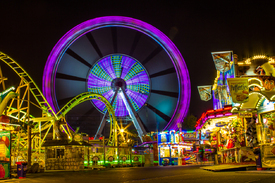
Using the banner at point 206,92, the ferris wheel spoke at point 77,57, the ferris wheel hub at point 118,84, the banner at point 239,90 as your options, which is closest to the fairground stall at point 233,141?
the banner at point 239,90

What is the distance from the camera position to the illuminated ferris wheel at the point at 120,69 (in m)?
30.2

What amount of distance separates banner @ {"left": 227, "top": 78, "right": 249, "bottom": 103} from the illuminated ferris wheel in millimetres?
19029

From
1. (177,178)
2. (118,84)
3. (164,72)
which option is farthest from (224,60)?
(118,84)

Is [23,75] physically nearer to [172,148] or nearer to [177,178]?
[177,178]

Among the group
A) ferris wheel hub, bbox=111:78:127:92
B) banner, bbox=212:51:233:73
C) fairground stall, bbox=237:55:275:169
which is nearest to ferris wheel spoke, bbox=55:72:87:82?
ferris wheel hub, bbox=111:78:127:92

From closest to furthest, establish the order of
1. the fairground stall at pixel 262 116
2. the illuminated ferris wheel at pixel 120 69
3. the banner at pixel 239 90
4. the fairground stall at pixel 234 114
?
the fairground stall at pixel 262 116
the banner at pixel 239 90
the fairground stall at pixel 234 114
the illuminated ferris wheel at pixel 120 69

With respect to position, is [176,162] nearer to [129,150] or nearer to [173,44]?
[129,150]

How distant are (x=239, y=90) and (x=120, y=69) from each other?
2479 cm

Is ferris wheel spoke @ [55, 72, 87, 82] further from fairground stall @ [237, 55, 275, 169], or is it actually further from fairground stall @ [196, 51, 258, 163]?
fairground stall @ [237, 55, 275, 169]

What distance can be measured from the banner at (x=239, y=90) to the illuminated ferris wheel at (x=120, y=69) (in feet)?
62.4

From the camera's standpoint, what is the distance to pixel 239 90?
38.9 feet

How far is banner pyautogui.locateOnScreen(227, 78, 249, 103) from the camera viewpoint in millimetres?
11766

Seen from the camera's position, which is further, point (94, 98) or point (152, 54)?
point (152, 54)

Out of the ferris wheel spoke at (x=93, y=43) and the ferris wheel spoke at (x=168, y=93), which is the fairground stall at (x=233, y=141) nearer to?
the ferris wheel spoke at (x=168, y=93)
